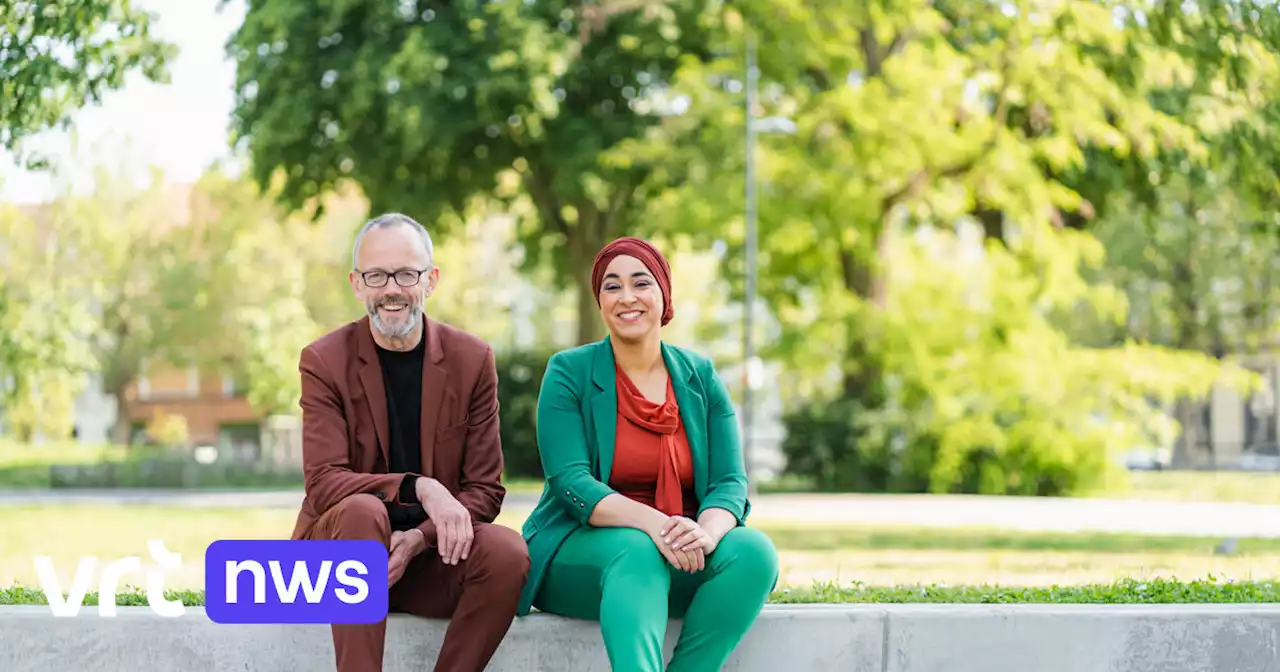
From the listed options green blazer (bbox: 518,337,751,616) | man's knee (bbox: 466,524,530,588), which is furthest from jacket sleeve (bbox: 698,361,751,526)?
man's knee (bbox: 466,524,530,588)

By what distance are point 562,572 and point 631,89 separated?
22771 millimetres

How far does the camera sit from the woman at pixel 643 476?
4812 millimetres

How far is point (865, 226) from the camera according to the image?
24.8m

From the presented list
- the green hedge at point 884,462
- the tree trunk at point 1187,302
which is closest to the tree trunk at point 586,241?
the green hedge at point 884,462

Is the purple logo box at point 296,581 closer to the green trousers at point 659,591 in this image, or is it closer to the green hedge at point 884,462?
the green trousers at point 659,591

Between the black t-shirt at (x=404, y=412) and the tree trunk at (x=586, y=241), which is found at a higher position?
the tree trunk at (x=586, y=241)

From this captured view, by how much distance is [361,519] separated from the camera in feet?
15.3

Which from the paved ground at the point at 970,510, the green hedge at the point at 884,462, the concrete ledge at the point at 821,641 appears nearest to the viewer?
the concrete ledge at the point at 821,641

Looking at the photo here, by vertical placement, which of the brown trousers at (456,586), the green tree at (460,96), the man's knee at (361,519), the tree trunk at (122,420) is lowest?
the tree trunk at (122,420)

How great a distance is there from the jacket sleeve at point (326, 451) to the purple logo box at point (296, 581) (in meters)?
0.17

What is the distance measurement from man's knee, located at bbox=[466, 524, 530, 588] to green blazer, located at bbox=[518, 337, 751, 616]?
7.9 inches

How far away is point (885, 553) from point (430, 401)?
771 cm

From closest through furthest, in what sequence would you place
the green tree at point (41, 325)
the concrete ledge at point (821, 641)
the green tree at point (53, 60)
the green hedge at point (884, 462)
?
the concrete ledge at point (821, 641) < the green tree at point (53, 60) < the green tree at point (41, 325) < the green hedge at point (884, 462)

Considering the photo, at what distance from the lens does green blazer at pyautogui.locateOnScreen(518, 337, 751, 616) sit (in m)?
5.06
